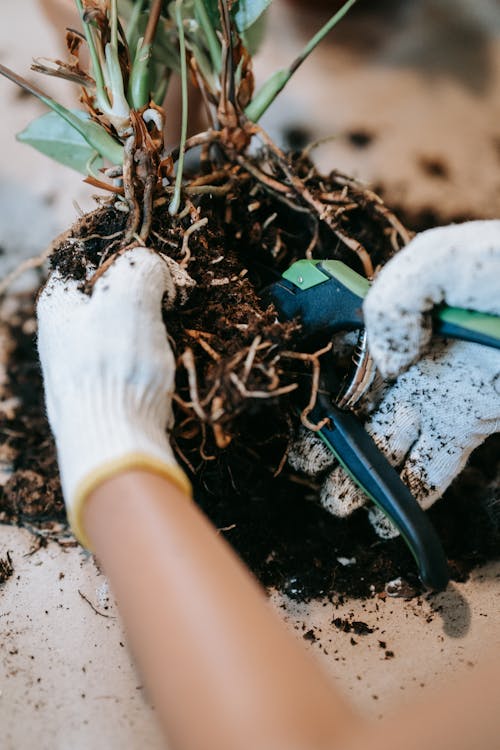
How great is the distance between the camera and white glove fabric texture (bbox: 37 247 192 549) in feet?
1.68

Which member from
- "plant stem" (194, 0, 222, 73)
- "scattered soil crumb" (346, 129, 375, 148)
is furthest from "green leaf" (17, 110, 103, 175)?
"scattered soil crumb" (346, 129, 375, 148)

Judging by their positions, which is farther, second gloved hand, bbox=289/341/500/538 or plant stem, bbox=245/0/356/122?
plant stem, bbox=245/0/356/122

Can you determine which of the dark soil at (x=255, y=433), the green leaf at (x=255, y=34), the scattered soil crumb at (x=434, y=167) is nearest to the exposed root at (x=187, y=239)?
the dark soil at (x=255, y=433)

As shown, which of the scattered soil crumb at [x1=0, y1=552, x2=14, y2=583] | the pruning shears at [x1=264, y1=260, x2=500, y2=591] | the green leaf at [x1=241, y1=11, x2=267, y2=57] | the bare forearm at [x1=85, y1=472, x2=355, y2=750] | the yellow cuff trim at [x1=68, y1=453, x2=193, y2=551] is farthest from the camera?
the green leaf at [x1=241, y1=11, x2=267, y2=57]

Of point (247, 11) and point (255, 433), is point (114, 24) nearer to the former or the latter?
point (247, 11)

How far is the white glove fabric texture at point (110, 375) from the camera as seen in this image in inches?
20.1

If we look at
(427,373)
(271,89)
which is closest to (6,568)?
(427,373)

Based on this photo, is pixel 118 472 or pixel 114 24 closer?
pixel 118 472

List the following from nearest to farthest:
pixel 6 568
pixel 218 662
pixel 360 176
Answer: pixel 218 662 < pixel 6 568 < pixel 360 176

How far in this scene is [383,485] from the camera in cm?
65

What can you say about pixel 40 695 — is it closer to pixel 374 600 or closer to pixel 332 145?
pixel 374 600

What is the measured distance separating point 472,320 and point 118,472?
36cm

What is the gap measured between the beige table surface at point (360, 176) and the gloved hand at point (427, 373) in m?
0.13

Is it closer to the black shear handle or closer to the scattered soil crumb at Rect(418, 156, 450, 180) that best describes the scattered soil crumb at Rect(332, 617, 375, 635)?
the black shear handle
